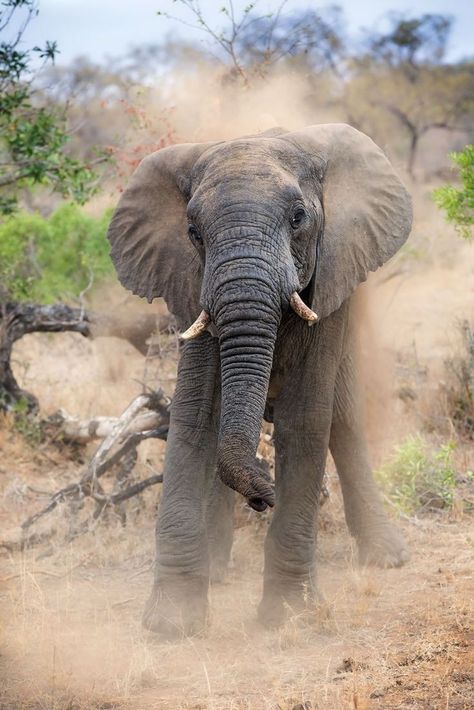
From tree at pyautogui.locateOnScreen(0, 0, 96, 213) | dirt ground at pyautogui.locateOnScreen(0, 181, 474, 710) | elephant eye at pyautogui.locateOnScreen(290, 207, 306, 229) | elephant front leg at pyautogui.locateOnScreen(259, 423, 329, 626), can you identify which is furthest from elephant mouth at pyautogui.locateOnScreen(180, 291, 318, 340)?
tree at pyautogui.locateOnScreen(0, 0, 96, 213)

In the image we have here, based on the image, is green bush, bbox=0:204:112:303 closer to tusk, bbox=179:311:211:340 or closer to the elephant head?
the elephant head

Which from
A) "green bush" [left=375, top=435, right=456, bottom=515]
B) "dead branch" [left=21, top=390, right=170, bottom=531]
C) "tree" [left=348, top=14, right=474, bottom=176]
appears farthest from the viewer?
"tree" [left=348, top=14, right=474, bottom=176]

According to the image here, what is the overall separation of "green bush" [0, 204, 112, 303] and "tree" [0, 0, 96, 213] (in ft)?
6.44

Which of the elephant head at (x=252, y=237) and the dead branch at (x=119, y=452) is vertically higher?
the elephant head at (x=252, y=237)

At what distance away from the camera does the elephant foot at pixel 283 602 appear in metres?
5.47

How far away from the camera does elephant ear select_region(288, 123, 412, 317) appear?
5262 mm

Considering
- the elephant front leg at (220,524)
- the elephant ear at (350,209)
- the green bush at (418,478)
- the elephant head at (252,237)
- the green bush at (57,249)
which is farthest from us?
the green bush at (57,249)

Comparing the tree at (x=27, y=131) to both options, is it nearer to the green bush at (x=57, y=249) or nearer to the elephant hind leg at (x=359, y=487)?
the green bush at (x=57, y=249)

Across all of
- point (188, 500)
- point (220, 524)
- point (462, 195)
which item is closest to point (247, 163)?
point (188, 500)

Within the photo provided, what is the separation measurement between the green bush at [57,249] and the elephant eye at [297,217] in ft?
21.3

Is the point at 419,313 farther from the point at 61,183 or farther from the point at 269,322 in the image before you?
the point at 269,322

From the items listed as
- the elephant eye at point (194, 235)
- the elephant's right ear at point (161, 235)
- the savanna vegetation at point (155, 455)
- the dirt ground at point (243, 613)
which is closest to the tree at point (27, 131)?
the savanna vegetation at point (155, 455)

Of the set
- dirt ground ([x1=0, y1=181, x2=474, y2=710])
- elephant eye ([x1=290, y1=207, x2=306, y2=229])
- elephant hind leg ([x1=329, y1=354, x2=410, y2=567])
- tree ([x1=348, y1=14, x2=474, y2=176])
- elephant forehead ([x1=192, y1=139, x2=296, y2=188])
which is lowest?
dirt ground ([x1=0, y1=181, x2=474, y2=710])

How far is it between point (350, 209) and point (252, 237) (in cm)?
94
